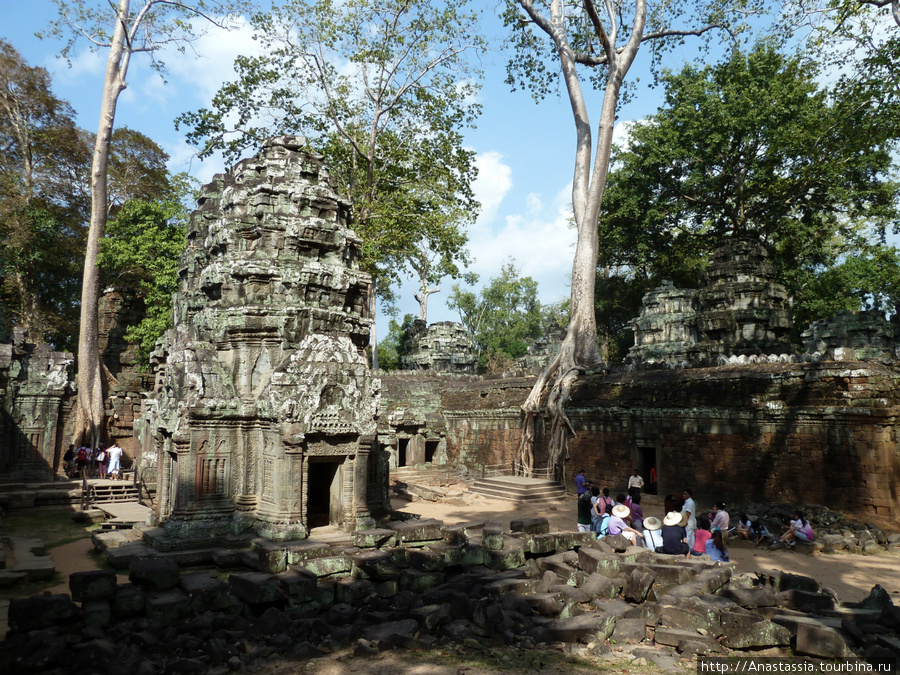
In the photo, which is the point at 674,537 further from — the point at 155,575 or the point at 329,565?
the point at 155,575

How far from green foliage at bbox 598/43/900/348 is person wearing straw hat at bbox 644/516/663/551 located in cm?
1857

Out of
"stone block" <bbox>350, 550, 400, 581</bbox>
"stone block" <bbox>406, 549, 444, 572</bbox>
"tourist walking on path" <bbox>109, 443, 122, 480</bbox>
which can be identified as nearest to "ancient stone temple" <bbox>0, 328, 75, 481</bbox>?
"tourist walking on path" <bbox>109, 443, 122, 480</bbox>

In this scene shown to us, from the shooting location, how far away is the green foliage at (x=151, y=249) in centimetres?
2127

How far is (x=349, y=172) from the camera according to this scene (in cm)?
2500

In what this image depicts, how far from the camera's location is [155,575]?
723 cm

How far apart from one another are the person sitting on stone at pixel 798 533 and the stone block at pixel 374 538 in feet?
23.6

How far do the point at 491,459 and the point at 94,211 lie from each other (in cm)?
1601

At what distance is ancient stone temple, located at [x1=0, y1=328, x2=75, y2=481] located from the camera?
18.0 meters

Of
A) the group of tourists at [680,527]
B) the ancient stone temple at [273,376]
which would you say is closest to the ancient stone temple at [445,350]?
the ancient stone temple at [273,376]

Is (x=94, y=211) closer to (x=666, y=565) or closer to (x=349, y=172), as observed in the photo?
(x=349, y=172)

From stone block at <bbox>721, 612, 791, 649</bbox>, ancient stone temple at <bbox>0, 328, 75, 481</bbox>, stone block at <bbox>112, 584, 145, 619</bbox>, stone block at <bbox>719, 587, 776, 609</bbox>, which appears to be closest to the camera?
stone block at <bbox>721, 612, 791, 649</bbox>

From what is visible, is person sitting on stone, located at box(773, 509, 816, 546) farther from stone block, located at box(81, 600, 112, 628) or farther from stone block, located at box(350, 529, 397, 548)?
stone block, located at box(81, 600, 112, 628)

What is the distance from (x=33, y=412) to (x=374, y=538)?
15.0 metres

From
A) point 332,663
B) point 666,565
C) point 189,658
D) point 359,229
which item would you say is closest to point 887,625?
point 666,565
